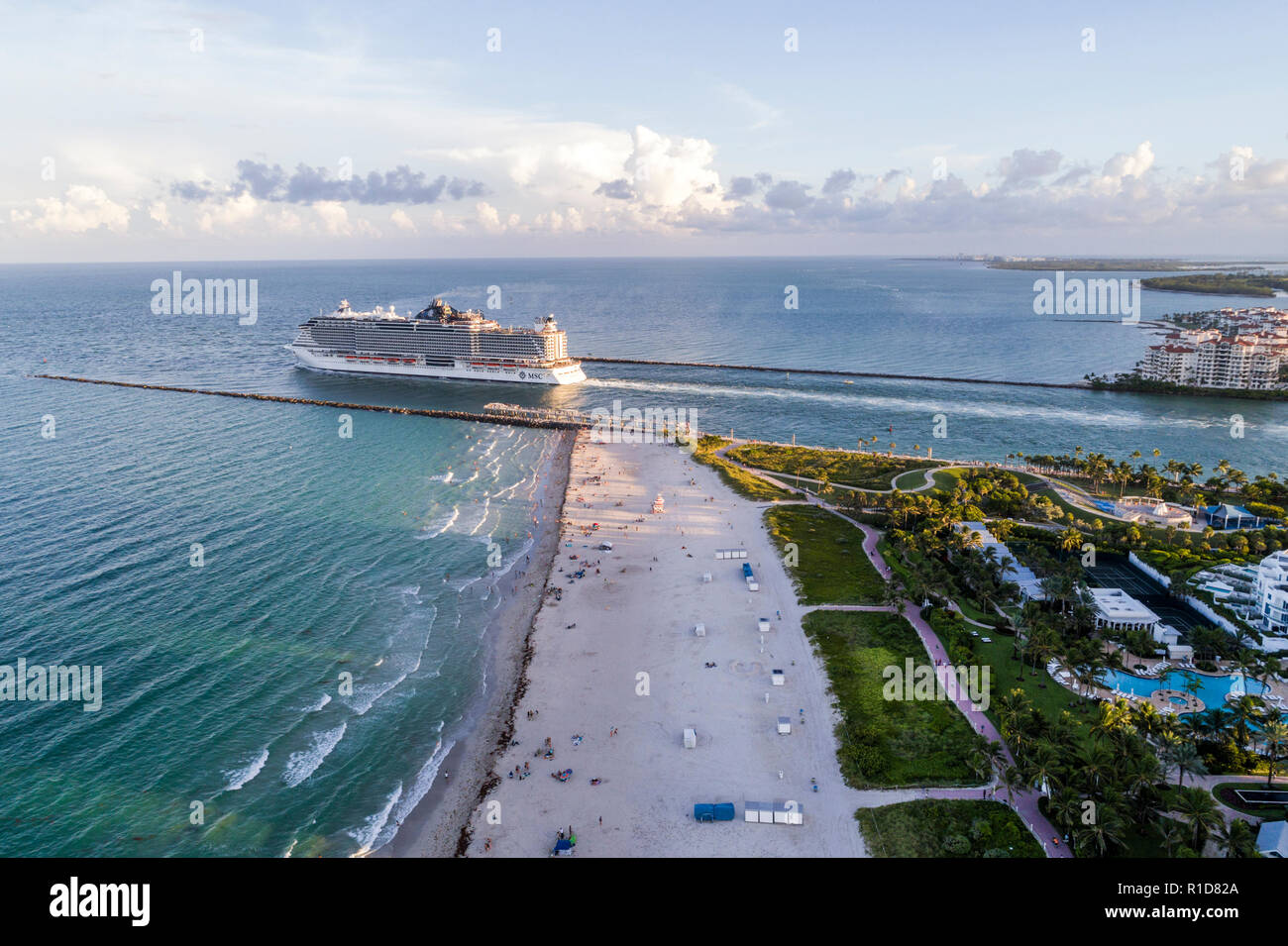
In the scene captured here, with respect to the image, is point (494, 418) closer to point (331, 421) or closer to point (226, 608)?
point (331, 421)

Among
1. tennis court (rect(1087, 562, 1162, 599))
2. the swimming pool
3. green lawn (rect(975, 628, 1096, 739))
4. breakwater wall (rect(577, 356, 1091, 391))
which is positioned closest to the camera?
green lawn (rect(975, 628, 1096, 739))

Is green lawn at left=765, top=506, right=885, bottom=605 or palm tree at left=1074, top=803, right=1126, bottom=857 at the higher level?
green lawn at left=765, top=506, right=885, bottom=605

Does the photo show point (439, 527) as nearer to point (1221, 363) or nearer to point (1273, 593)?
point (1273, 593)

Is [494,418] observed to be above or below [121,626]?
above

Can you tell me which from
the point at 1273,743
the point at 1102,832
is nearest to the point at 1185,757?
the point at 1273,743

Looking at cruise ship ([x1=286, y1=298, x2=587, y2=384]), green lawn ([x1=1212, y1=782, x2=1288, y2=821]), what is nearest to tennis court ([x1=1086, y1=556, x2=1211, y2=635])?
green lawn ([x1=1212, y1=782, x2=1288, y2=821])

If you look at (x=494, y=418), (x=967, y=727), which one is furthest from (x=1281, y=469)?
(x=494, y=418)
